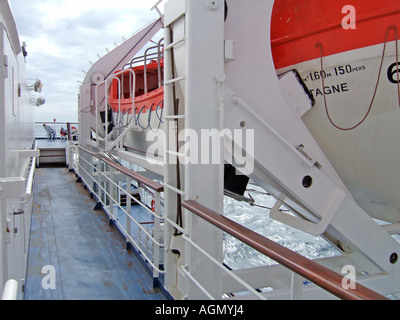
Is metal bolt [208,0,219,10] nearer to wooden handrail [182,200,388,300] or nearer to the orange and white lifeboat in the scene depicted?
wooden handrail [182,200,388,300]

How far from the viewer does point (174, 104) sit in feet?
6.69

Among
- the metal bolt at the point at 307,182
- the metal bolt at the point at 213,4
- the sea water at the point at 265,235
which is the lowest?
the sea water at the point at 265,235

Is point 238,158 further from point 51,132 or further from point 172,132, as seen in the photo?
point 51,132

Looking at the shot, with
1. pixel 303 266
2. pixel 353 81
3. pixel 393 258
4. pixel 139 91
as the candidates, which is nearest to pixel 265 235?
pixel 139 91

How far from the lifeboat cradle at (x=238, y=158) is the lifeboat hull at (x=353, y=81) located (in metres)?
0.16

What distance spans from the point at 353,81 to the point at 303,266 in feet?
4.50

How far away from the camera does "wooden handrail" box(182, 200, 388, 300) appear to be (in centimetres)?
85

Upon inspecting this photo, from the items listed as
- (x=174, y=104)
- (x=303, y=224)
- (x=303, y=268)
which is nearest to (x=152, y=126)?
(x=174, y=104)

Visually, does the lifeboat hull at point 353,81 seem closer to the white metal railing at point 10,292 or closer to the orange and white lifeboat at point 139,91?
the white metal railing at point 10,292

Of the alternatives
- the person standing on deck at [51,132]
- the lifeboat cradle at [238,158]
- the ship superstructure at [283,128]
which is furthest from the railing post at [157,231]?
the person standing on deck at [51,132]

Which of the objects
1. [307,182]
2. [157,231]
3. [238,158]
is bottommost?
[157,231]

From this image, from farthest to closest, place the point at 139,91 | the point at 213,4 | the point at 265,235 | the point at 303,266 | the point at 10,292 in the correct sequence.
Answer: the point at 265,235, the point at 139,91, the point at 213,4, the point at 303,266, the point at 10,292

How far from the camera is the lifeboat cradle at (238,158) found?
5.59 ft

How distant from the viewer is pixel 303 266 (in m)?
1.00
